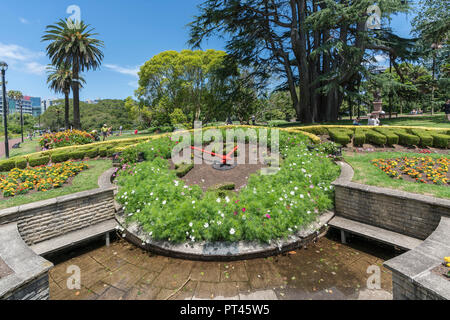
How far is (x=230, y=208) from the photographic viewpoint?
392 centimetres

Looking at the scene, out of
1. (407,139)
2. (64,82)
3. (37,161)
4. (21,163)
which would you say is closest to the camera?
(407,139)

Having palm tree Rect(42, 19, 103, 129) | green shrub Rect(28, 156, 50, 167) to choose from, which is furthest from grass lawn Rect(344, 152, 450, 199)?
palm tree Rect(42, 19, 103, 129)

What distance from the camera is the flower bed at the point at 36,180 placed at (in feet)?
17.7

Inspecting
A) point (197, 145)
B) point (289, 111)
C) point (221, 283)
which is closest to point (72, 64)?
point (197, 145)

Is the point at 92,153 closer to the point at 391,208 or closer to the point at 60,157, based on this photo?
the point at 60,157

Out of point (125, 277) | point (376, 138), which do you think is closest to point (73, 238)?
point (125, 277)

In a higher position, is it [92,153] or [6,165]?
[92,153]

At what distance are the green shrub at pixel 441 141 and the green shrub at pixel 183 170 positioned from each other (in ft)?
29.6

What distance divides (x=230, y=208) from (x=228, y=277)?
3.78ft

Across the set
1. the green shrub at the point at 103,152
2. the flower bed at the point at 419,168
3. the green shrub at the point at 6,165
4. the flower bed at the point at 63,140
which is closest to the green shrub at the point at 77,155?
the green shrub at the point at 103,152

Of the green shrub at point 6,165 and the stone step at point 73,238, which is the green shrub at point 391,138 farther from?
the green shrub at point 6,165

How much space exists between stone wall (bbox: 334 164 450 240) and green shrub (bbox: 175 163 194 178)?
4.46 m

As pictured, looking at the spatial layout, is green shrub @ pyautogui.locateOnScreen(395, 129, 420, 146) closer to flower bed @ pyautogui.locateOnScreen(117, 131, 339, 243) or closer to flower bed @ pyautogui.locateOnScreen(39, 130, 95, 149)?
flower bed @ pyautogui.locateOnScreen(117, 131, 339, 243)
